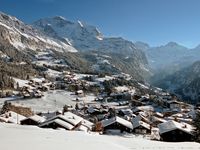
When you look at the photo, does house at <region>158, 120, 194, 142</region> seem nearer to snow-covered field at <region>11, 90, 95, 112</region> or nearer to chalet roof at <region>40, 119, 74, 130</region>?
chalet roof at <region>40, 119, 74, 130</region>

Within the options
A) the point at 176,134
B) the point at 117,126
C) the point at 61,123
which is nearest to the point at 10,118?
the point at 61,123

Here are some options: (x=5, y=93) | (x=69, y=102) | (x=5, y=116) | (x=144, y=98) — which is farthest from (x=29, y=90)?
(x=5, y=116)

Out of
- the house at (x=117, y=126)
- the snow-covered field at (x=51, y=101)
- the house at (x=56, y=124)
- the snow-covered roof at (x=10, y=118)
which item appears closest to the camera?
the house at (x=56, y=124)

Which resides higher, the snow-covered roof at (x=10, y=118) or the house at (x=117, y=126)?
the snow-covered roof at (x=10, y=118)

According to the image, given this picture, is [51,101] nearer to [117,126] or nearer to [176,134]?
[117,126]

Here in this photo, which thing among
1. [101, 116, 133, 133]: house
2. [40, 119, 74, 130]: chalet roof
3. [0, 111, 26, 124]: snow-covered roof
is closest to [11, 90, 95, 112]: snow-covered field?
[0, 111, 26, 124]: snow-covered roof

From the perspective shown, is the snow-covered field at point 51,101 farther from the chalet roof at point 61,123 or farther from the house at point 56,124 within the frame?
the house at point 56,124

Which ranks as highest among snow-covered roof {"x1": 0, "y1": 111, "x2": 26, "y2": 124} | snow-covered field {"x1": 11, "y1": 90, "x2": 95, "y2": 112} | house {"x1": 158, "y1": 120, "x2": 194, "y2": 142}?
snow-covered field {"x1": 11, "y1": 90, "x2": 95, "y2": 112}

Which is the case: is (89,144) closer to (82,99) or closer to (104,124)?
(104,124)

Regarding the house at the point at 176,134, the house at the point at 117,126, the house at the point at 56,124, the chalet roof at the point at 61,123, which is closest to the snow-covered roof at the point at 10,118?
the chalet roof at the point at 61,123
